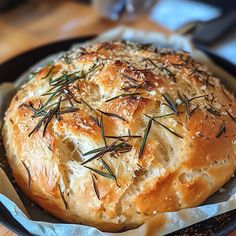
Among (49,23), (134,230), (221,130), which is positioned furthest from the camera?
(49,23)

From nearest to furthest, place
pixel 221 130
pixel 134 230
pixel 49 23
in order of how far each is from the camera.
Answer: pixel 134 230
pixel 221 130
pixel 49 23

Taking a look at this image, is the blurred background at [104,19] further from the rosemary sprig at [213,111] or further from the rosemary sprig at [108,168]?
the rosemary sprig at [108,168]

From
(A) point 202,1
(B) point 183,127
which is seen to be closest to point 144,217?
(B) point 183,127

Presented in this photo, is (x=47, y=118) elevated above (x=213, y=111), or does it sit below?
above

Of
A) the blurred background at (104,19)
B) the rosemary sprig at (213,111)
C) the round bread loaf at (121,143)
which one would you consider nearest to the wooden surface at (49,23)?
the blurred background at (104,19)

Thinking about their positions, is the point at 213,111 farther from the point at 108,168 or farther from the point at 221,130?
the point at 108,168

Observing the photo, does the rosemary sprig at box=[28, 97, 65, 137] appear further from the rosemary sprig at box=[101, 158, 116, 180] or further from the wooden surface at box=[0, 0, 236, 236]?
the wooden surface at box=[0, 0, 236, 236]

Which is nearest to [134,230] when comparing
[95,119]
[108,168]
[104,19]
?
[108,168]

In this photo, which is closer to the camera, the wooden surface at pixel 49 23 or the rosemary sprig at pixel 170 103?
the rosemary sprig at pixel 170 103

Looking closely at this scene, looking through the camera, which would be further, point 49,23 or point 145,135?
point 49,23
